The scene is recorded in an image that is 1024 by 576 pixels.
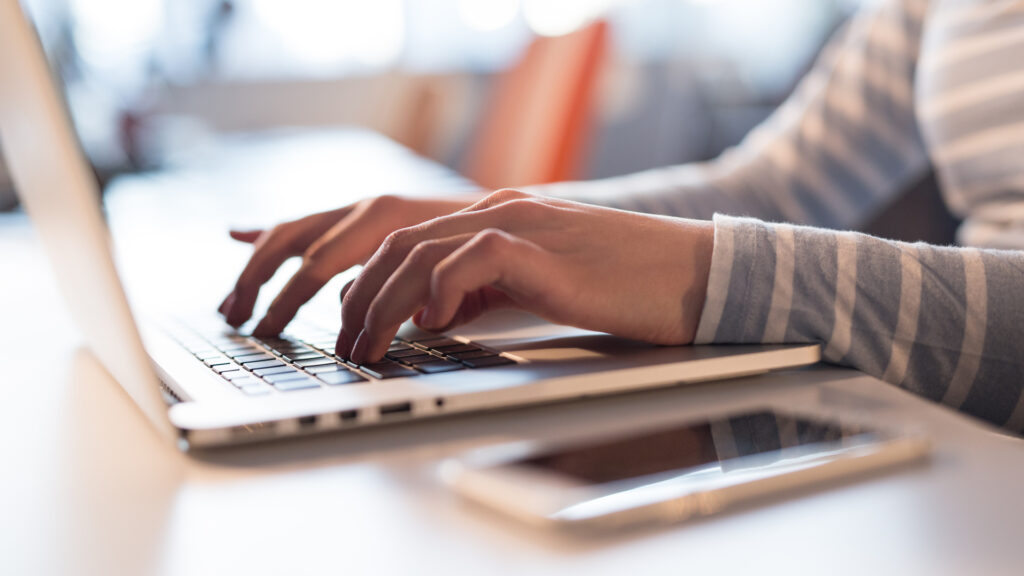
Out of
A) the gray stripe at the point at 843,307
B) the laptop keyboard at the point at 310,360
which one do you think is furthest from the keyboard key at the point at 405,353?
the gray stripe at the point at 843,307

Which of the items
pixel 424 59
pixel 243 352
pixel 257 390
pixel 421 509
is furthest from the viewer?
pixel 424 59

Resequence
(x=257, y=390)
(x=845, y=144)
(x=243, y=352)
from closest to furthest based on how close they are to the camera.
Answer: (x=257, y=390) → (x=243, y=352) → (x=845, y=144)

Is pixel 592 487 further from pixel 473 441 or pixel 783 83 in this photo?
pixel 783 83

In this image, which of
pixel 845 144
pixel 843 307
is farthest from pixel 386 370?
pixel 845 144

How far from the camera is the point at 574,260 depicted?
461 millimetres

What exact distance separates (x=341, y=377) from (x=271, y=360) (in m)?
0.07

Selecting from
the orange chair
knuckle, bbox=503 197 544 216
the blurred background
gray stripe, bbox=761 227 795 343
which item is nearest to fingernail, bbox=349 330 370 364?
knuckle, bbox=503 197 544 216

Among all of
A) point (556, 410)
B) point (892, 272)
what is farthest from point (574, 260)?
point (892, 272)

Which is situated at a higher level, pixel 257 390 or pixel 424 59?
pixel 424 59

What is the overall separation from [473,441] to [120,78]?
4213 mm

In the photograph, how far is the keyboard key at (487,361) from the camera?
47 cm

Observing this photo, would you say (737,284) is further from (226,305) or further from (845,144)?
(845,144)

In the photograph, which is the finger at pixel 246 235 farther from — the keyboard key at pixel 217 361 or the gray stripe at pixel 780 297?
the gray stripe at pixel 780 297

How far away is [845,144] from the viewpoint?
109 centimetres
